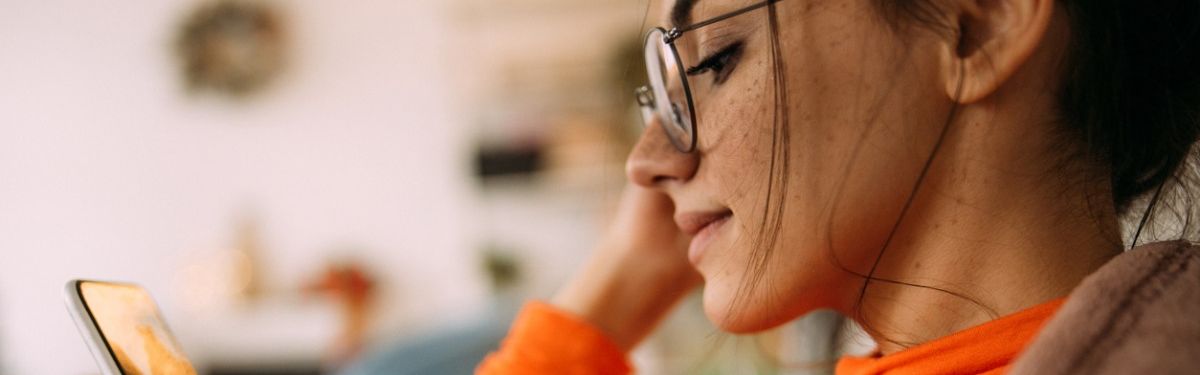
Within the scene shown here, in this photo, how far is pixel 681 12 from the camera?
60 centimetres

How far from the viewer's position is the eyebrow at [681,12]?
23.3 inches

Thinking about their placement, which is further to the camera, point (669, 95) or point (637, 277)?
point (637, 277)

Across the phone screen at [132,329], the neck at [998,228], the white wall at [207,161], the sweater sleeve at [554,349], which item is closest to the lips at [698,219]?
the neck at [998,228]

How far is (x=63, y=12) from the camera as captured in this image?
3193mm

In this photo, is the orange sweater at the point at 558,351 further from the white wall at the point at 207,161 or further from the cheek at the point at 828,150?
the white wall at the point at 207,161

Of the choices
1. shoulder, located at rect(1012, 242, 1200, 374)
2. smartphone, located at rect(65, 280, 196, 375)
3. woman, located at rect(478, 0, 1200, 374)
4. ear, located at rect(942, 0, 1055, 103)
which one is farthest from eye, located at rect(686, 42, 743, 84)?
smartphone, located at rect(65, 280, 196, 375)

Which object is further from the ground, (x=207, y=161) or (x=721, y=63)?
(x=721, y=63)

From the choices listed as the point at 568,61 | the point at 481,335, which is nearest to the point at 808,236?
the point at 481,335

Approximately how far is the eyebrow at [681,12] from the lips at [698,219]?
131mm

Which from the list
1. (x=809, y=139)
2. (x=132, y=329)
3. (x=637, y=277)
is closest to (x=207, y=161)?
(x=637, y=277)

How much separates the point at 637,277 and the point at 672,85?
1.06 feet

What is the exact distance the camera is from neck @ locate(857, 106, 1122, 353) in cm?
52

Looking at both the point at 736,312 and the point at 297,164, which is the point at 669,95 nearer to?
the point at 736,312

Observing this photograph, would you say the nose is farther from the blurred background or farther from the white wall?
the white wall
